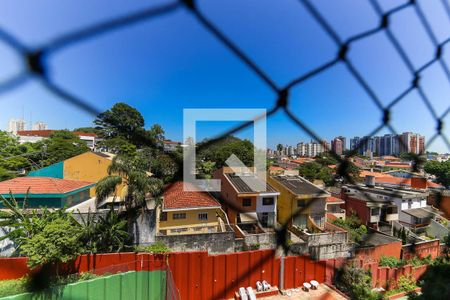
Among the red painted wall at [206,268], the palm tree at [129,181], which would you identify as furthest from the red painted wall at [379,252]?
the palm tree at [129,181]

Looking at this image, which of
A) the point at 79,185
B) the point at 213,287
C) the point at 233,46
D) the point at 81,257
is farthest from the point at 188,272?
the point at 79,185

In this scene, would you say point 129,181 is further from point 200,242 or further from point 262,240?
point 262,240

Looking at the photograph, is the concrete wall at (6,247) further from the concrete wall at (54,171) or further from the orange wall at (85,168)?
the concrete wall at (54,171)

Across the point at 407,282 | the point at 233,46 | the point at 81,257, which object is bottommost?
the point at 407,282

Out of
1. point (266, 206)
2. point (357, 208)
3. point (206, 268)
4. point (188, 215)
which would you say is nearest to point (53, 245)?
point (206, 268)

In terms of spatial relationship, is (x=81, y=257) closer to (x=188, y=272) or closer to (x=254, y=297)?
(x=188, y=272)

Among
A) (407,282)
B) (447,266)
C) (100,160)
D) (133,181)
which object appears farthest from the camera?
Answer: (100,160)
